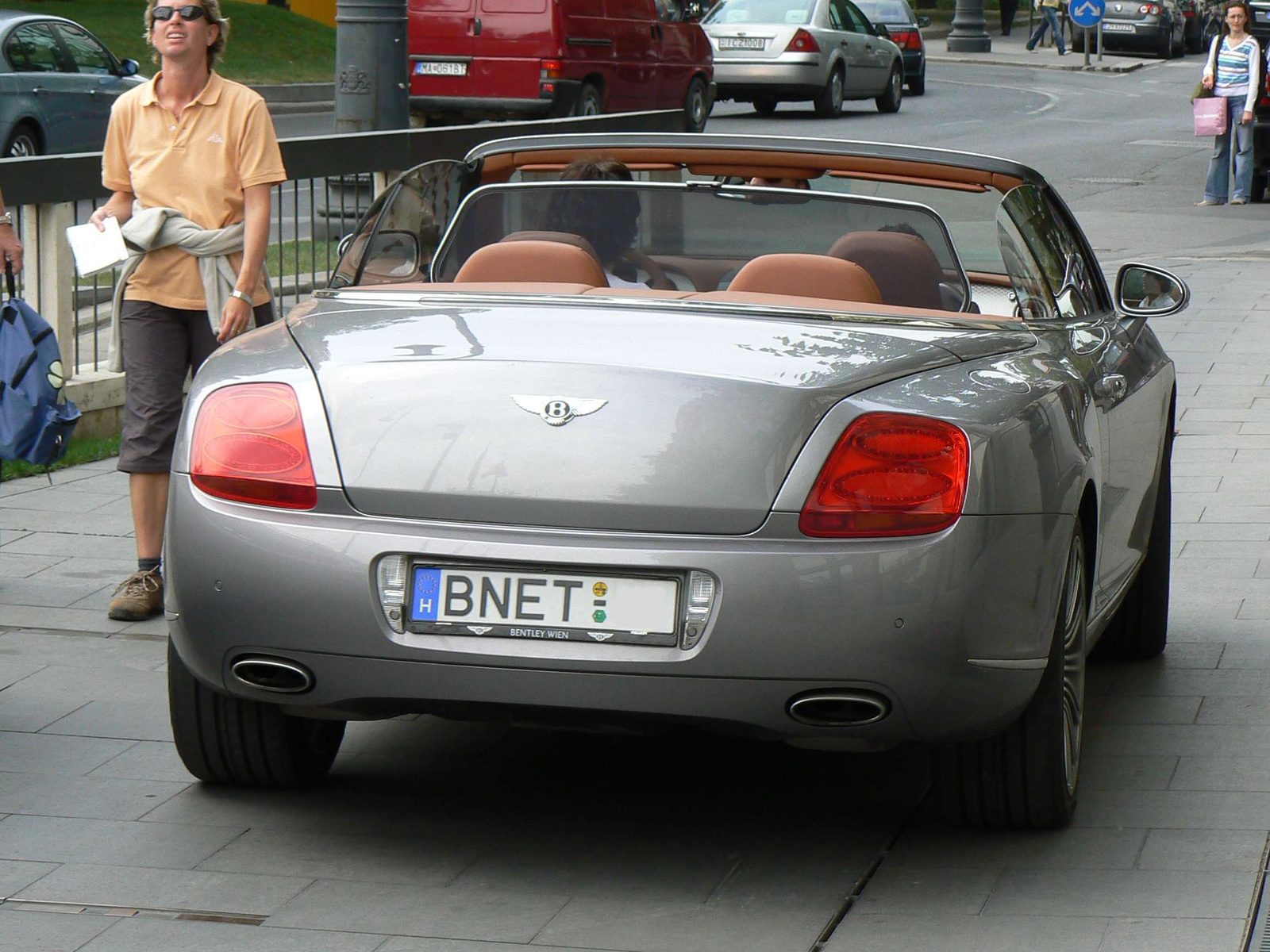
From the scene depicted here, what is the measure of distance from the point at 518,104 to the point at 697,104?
4.11m

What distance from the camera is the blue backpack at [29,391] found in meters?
5.50

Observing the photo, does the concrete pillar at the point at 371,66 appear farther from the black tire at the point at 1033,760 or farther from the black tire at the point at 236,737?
the black tire at the point at 1033,760

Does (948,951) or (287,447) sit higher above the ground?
(287,447)

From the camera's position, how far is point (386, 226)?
17.0 ft

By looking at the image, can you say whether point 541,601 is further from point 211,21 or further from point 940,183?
point 211,21

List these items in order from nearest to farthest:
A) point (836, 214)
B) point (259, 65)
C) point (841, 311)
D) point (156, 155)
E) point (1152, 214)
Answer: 1. point (841, 311)
2. point (836, 214)
3. point (156, 155)
4. point (1152, 214)
5. point (259, 65)

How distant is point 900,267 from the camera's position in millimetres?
4641

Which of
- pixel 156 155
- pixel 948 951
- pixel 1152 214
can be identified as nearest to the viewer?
pixel 948 951

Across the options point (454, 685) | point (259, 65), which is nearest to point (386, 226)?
point (454, 685)

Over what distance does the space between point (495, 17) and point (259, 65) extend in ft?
40.1

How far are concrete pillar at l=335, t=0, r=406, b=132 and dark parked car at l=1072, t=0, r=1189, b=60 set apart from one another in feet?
128

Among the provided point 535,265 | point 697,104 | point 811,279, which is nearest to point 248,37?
point 697,104

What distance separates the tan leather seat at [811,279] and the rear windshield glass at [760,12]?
26.6m

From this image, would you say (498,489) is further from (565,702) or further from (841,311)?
(841,311)
